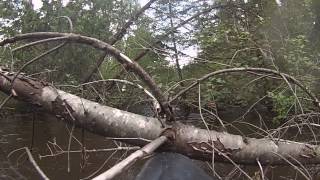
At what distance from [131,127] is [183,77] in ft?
12.3

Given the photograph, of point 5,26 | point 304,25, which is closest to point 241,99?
point 304,25

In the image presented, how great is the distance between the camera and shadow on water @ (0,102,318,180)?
21.4 feet

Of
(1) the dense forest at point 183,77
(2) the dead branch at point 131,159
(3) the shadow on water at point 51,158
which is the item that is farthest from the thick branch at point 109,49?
(3) the shadow on water at point 51,158

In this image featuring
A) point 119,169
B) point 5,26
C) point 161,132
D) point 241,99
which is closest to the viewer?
point 119,169

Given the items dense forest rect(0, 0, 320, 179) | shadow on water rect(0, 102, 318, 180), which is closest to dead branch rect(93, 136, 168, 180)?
dense forest rect(0, 0, 320, 179)

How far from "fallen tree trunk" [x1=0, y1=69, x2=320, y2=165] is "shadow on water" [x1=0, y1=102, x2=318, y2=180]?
50.5 inches

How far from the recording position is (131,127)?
2580 mm

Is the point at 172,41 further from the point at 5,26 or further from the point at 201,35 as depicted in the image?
the point at 5,26

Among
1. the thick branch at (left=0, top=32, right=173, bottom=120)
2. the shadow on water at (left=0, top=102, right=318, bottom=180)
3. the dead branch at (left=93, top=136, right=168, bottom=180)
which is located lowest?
the shadow on water at (left=0, top=102, right=318, bottom=180)

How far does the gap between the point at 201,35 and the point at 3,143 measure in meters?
4.53

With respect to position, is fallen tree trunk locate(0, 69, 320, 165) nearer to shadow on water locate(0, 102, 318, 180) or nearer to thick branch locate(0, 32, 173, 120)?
thick branch locate(0, 32, 173, 120)

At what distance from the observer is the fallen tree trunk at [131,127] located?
255cm

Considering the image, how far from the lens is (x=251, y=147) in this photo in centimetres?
269

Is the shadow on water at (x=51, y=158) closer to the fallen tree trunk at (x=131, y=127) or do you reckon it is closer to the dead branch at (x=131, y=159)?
the fallen tree trunk at (x=131, y=127)
